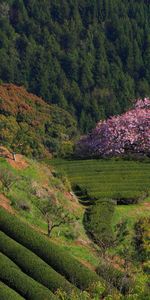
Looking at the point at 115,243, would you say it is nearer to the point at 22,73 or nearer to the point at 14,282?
the point at 14,282

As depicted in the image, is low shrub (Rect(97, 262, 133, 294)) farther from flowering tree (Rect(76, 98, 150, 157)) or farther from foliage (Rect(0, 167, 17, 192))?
flowering tree (Rect(76, 98, 150, 157))

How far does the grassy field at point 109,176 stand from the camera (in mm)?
67125

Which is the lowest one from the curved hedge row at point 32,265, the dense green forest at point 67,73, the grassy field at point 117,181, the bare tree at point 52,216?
the curved hedge row at point 32,265

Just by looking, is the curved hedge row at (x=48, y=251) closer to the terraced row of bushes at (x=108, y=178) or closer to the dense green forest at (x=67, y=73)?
the terraced row of bushes at (x=108, y=178)

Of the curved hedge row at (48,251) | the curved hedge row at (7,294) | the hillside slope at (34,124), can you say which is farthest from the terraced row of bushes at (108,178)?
the curved hedge row at (7,294)

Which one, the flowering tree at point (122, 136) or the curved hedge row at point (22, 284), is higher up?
the flowering tree at point (122, 136)

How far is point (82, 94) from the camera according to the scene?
185250 mm

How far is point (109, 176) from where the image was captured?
72750 mm

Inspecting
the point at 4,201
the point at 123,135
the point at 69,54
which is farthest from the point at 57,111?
the point at 4,201

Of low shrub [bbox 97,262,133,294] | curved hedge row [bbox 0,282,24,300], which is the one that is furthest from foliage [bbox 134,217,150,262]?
curved hedge row [bbox 0,282,24,300]

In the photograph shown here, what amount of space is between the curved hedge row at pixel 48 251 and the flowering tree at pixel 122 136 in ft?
132

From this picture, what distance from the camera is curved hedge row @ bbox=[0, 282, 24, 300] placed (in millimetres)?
38153

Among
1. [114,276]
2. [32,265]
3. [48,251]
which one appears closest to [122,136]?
[48,251]

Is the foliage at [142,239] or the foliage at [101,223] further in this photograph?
the foliage at [101,223]
